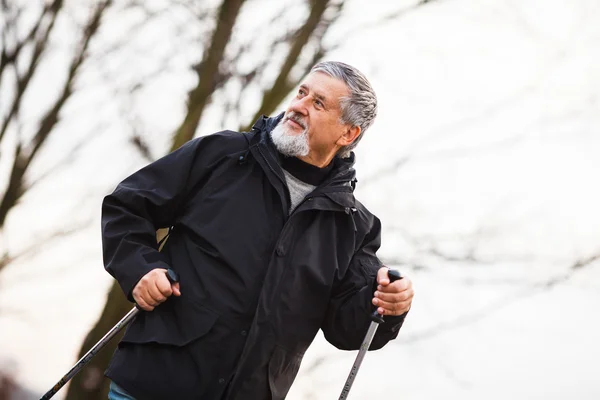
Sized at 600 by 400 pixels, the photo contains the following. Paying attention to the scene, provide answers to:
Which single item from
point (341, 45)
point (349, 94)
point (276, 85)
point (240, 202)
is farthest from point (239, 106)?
point (240, 202)

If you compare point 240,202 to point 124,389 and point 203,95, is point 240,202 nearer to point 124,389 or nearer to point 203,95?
point 124,389

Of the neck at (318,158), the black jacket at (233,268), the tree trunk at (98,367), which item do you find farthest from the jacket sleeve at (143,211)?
the tree trunk at (98,367)

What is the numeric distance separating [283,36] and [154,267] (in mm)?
4548

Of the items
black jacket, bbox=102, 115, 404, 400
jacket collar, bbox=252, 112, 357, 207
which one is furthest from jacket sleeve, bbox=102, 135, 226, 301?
jacket collar, bbox=252, 112, 357, 207

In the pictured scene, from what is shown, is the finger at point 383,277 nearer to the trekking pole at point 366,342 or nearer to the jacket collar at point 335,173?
the trekking pole at point 366,342

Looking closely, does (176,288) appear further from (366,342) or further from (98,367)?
(98,367)

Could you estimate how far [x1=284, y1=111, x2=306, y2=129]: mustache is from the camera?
125 inches

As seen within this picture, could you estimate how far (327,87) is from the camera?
3262 mm

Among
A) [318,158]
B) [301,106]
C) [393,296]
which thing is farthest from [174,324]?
[301,106]

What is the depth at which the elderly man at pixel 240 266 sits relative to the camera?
269cm

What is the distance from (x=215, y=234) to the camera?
2.80 m

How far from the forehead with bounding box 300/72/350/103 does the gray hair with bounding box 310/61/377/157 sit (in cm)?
2

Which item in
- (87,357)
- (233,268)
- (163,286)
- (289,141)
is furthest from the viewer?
(289,141)

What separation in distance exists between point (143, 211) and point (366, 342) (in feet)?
3.25
